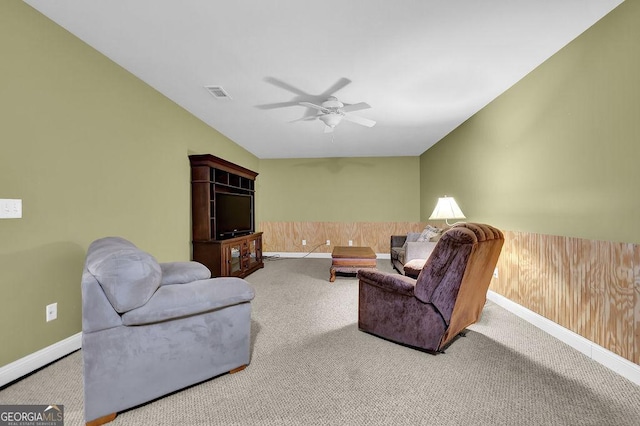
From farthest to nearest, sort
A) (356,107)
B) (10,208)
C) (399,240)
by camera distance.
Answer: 1. (399,240)
2. (356,107)
3. (10,208)

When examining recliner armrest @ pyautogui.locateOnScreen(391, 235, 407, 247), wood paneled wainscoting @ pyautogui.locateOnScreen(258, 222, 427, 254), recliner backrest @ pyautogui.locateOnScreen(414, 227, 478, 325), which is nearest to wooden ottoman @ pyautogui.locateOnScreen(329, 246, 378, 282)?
recliner armrest @ pyautogui.locateOnScreen(391, 235, 407, 247)

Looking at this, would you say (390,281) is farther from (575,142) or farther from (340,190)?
(340,190)

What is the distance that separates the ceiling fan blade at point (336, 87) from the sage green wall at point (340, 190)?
11.3ft

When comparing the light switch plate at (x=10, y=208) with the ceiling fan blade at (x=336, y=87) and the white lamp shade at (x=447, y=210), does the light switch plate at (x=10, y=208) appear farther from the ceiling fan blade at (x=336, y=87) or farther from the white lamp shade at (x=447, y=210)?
the white lamp shade at (x=447, y=210)

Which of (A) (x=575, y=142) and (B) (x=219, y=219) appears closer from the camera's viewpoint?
(A) (x=575, y=142)

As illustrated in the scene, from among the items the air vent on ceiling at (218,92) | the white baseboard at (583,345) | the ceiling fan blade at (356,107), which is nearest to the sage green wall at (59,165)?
the air vent on ceiling at (218,92)

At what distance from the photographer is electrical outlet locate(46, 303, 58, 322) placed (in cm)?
184

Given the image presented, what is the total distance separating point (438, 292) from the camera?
1.77m

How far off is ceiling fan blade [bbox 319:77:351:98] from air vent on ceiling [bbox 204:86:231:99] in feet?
3.55

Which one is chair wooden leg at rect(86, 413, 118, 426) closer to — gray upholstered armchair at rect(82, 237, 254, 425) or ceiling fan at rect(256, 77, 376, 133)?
gray upholstered armchair at rect(82, 237, 254, 425)

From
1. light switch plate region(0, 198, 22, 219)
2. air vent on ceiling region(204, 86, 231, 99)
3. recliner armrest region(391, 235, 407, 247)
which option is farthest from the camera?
recliner armrest region(391, 235, 407, 247)

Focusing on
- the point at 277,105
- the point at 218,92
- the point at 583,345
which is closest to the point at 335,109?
the point at 277,105

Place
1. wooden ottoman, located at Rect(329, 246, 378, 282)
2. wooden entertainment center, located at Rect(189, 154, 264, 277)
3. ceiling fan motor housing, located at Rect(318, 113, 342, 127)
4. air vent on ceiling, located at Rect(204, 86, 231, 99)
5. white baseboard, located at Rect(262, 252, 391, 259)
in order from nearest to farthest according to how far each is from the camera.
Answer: air vent on ceiling, located at Rect(204, 86, 231, 99) < ceiling fan motor housing, located at Rect(318, 113, 342, 127) < wooden entertainment center, located at Rect(189, 154, 264, 277) < wooden ottoman, located at Rect(329, 246, 378, 282) < white baseboard, located at Rect(262, 252, 391, 259)

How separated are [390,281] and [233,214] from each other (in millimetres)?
3114
